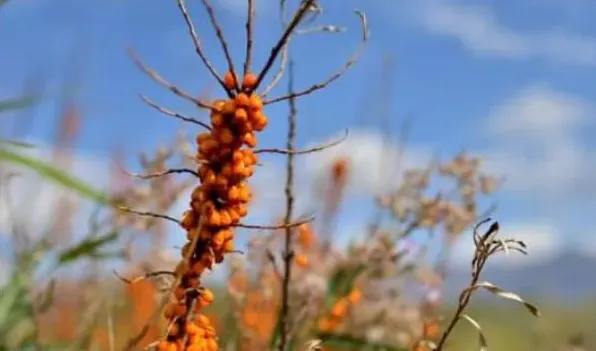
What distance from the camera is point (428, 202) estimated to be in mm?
1507

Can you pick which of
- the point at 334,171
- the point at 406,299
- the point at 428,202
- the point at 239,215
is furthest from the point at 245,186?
the point at 334,171

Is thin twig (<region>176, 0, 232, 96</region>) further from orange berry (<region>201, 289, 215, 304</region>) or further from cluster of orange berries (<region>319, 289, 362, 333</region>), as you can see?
cluster of orange berries (<region>319, 289, 362, 333</region>)

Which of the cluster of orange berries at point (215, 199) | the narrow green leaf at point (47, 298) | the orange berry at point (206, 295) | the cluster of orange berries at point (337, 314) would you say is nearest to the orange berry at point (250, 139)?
the cluster of orange berries at point (215, 199)

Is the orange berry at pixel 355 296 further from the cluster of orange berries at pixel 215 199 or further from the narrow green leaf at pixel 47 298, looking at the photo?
the cluster of orange berries at pixel 215 199

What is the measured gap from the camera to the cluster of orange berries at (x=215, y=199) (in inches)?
28.0

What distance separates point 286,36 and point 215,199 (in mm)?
119

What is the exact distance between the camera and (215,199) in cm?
72

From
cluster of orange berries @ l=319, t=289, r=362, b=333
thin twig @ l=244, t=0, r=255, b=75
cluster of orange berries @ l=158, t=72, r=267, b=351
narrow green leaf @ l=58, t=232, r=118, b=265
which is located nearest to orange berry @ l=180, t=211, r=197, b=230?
cluster of orange berries @ l=158, t=72, r=267, b=351

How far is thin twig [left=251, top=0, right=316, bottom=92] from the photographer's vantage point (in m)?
0.70

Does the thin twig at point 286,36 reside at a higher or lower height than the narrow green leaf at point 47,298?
higher

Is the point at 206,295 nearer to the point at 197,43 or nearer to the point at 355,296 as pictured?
the point at 197,43

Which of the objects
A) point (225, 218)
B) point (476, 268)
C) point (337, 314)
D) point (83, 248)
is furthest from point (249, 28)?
point (337, 314)

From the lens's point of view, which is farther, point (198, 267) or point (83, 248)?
point (83, 248)

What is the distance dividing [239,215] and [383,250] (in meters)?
0.82
